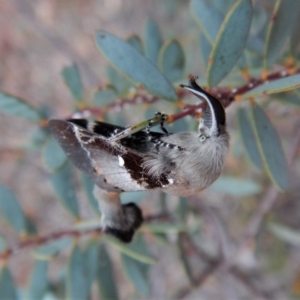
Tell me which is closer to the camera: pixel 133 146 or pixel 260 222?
pixel 133 146

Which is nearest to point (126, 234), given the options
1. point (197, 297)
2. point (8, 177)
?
point (197, 297)

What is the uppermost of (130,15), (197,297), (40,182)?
(130,15)

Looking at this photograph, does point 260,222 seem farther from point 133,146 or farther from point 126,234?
point 133,146

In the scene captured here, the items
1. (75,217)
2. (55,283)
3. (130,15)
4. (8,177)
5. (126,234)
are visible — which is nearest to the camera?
(126,234)

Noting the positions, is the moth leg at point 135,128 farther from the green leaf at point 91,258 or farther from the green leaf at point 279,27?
the green leaf at point 91,258

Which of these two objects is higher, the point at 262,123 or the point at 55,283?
the point at 262,123

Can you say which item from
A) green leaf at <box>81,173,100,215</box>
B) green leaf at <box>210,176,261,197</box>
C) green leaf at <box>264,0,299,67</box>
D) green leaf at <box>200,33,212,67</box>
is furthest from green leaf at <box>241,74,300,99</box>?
green leaf at <box>210,176,261,197</box>

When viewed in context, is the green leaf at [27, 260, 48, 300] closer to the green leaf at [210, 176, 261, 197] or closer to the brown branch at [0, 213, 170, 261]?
the brown branch at [0, 213, 170, 261]

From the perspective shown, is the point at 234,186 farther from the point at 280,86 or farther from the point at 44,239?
the point at 280,86
